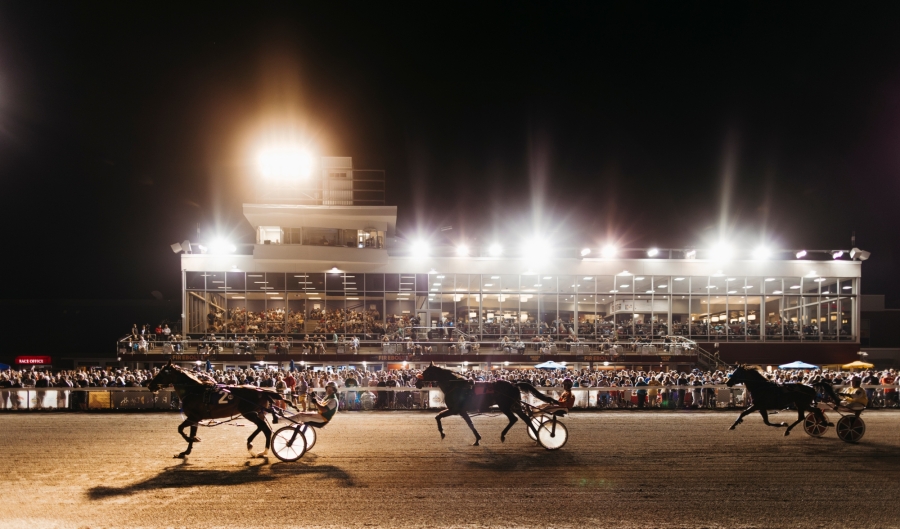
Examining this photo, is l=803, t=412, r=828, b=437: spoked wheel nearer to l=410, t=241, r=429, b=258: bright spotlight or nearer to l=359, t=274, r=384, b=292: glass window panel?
l=410, t=241, r=429, b=258: bright spotlight

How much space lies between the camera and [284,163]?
34250 millimetres

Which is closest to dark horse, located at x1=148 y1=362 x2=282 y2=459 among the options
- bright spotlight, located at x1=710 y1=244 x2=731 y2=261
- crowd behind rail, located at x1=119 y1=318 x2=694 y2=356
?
crowd behind rail, located at x1=119 y1=318 x2=694 y2=356

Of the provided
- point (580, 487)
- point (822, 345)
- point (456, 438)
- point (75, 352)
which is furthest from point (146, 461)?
point (75, 352)

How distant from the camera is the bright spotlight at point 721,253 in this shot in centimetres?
3538

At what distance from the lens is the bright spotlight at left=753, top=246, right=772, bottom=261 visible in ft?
116

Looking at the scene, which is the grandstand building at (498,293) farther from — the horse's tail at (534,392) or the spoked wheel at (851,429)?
the horse's tail at (534,392)

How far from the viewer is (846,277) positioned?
35.9m

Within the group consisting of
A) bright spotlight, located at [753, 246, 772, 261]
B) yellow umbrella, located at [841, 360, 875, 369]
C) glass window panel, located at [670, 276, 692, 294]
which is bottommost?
yellow umbrella, located at [841, 360, 875, 369]

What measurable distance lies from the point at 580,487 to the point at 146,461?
700cm

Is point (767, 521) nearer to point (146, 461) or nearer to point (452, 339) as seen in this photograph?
point (146, 461)

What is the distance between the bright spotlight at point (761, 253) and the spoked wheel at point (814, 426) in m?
24.6

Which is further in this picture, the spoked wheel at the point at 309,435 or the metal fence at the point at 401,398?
the metal fence at the point at 401,398

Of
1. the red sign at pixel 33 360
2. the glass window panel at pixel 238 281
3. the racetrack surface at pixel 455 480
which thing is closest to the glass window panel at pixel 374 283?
the glass window panel at pixel 238 281

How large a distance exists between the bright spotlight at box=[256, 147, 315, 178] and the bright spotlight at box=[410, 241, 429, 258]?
22.6 feet
